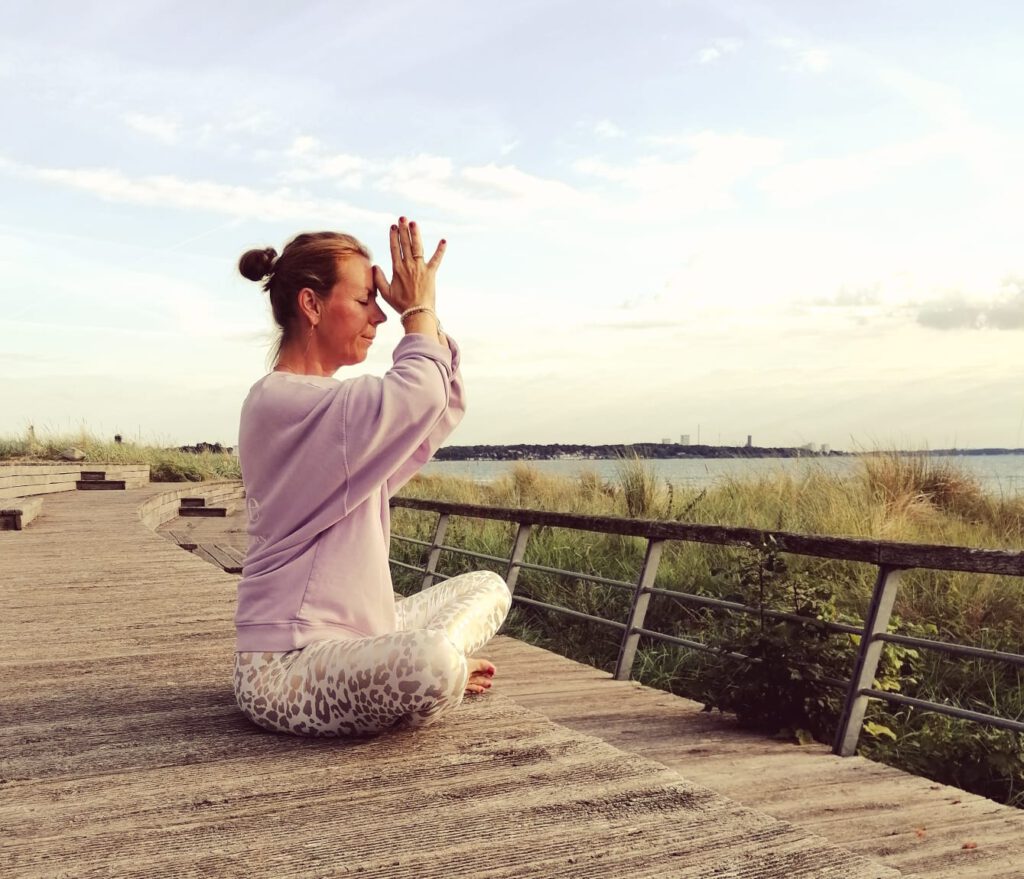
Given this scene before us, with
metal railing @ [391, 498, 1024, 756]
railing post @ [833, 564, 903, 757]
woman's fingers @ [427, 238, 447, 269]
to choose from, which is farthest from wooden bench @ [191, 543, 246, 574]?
woman's fingers @ [427, 238, 447, 269]

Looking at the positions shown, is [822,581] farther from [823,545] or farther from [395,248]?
[395,248]

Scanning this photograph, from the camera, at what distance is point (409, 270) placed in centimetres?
259

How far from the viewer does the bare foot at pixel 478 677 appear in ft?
9.68

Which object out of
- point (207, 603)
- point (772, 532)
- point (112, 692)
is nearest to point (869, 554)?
point (772, 532)

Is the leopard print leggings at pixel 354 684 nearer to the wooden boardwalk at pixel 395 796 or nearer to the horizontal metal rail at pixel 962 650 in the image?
the wooden boardwalk at pixel 395 796

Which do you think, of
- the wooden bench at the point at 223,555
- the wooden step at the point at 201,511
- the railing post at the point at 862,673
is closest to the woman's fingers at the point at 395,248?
the railing post at the point at 862,673

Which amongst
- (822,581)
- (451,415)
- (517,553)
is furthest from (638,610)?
(451,415)

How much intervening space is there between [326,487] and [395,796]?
0.76 m

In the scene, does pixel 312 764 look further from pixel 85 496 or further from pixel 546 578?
pixel 85 496

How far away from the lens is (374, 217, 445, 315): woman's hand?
2.59 meters

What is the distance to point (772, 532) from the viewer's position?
462cm

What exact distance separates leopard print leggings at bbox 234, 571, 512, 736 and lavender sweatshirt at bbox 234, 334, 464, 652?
7 centimetres

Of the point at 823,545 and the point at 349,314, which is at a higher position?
the point at 349,314

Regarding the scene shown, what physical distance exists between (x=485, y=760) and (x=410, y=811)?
349 millimetres
